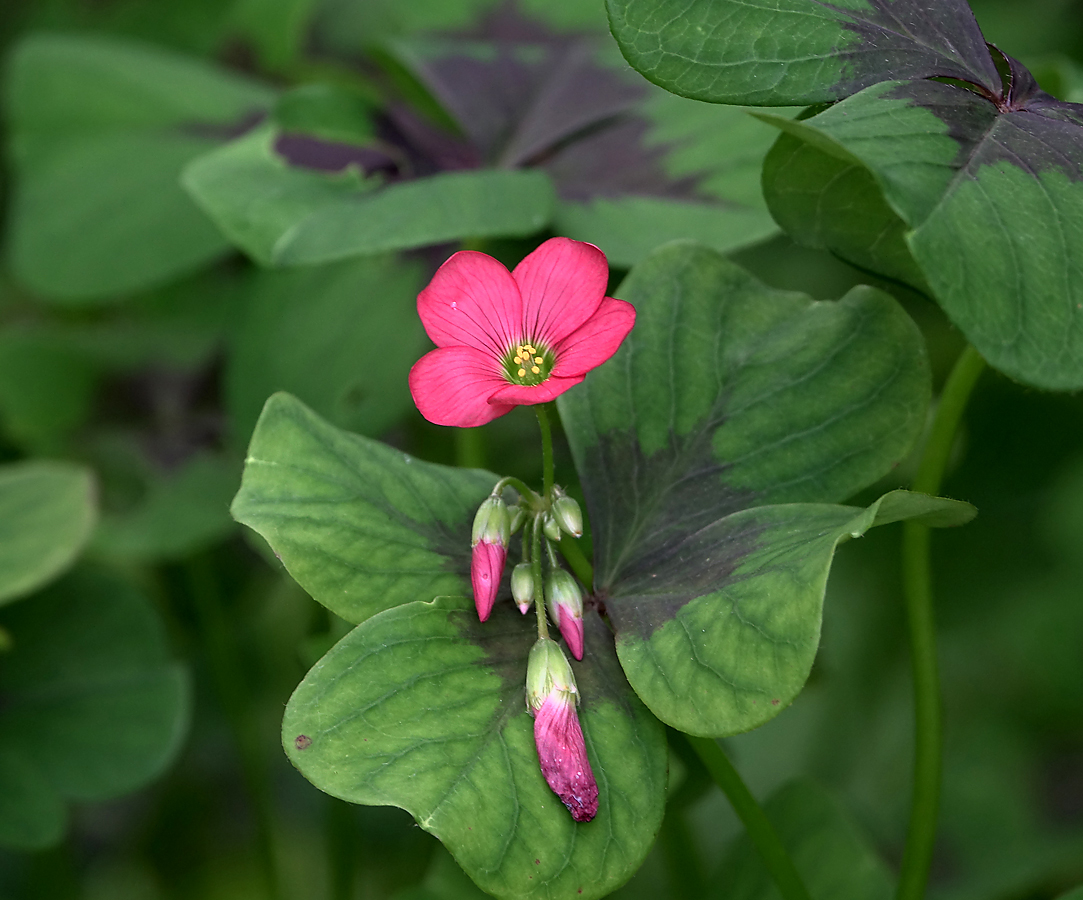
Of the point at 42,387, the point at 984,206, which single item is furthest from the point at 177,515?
the point at 984,206

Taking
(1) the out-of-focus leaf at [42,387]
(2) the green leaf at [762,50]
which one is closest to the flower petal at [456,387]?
(2) the green leaf at [762,50]

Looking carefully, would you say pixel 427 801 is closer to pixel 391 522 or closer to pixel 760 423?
pixel 391 522

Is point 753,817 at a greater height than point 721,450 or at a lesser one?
lesser

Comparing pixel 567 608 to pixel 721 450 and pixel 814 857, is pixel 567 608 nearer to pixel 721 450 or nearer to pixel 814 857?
pixel 721 450

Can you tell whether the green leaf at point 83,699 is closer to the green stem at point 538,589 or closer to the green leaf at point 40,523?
the green leaf at point 40,523

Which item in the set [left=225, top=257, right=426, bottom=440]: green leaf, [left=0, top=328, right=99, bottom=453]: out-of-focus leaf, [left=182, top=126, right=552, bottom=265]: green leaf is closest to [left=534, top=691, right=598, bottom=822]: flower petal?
[left=182, top=126, right=552, bottom=265]: green leaf

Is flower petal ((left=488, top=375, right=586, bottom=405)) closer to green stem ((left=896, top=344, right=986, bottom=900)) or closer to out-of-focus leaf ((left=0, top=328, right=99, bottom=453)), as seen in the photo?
green stem ((left=896, top=344, right=986, bottom=900))
